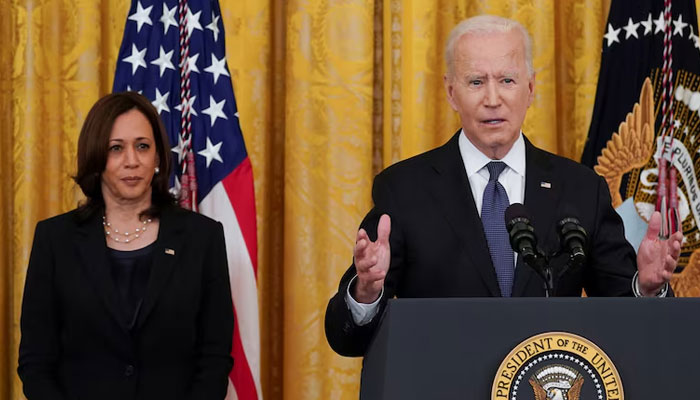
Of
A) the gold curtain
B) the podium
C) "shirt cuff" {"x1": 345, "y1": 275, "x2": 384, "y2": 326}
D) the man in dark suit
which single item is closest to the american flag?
the gold curtain

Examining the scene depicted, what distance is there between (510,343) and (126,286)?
1793 mm

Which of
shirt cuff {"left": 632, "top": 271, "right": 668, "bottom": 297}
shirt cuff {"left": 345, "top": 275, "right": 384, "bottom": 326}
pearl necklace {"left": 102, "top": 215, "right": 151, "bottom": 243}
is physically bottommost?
shirt cuff {"left": 345, "top": 275, "right": 384, "bottom": 326}

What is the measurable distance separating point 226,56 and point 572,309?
2577 millimetres

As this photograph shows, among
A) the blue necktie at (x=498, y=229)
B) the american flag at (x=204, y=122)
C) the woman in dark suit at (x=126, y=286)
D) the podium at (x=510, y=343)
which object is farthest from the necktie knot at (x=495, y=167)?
the american flag at (x=204, y=122)

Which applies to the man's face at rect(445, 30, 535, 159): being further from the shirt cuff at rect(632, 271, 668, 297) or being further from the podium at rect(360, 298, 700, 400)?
the podium at rect(360, 298, 700, 400)

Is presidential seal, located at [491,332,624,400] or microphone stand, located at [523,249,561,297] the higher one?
microphone stand, located at [523,249,561,297]

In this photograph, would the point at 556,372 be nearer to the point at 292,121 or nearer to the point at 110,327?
the point at 110,327

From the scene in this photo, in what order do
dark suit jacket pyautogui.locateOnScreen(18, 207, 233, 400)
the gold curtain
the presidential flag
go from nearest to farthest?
dark suit jacket pyautogui.locateOnScreen(18, 207, 233, 400) → the presidential flag → the gold curtain

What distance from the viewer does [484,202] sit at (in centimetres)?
230

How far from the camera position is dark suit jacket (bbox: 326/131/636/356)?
2199 millimetres

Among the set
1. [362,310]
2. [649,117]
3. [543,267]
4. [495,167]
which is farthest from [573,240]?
[649,117]

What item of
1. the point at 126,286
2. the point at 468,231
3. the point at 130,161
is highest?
the point at 130,161

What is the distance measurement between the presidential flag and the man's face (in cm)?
144

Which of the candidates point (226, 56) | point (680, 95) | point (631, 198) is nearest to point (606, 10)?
point (680, 95)
